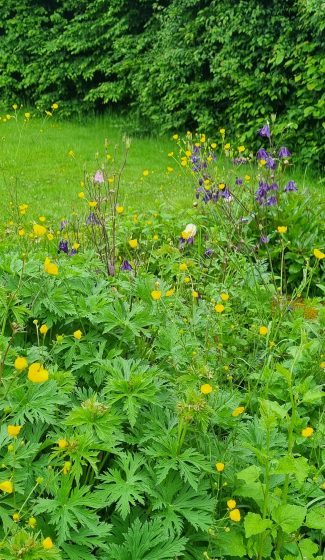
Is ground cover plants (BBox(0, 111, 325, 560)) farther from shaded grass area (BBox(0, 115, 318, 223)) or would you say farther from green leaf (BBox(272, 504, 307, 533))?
shaded grass area (BBox(0, 115, 318, 223))

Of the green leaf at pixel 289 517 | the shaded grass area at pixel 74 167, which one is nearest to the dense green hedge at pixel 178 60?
the shaded grass area at pixel 74 167

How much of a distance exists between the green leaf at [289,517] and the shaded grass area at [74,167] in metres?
3.03

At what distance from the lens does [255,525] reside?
1680 millimetres

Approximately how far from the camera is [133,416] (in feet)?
5.56

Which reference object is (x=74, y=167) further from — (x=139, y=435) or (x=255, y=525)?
Result: (x=255, y=525)

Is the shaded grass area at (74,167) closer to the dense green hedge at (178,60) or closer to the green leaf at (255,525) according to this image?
the dense green hedge at (178,60)

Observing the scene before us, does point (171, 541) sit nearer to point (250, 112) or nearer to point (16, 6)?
point (250, 112)

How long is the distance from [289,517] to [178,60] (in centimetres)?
707

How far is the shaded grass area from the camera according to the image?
5.68 meters

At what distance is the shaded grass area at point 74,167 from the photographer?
568cm

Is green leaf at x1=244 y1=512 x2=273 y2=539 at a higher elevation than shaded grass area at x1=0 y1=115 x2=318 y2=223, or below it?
higher

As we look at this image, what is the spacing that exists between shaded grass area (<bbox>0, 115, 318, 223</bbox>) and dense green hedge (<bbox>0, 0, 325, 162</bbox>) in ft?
1.60

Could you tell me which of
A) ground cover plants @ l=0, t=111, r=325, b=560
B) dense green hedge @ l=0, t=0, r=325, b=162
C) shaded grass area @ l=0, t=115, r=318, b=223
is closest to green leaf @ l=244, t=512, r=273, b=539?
ground cover plants @ l=0, t=111, r=325, b=560

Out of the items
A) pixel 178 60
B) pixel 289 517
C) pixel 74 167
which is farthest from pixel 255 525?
pixel 178 60
